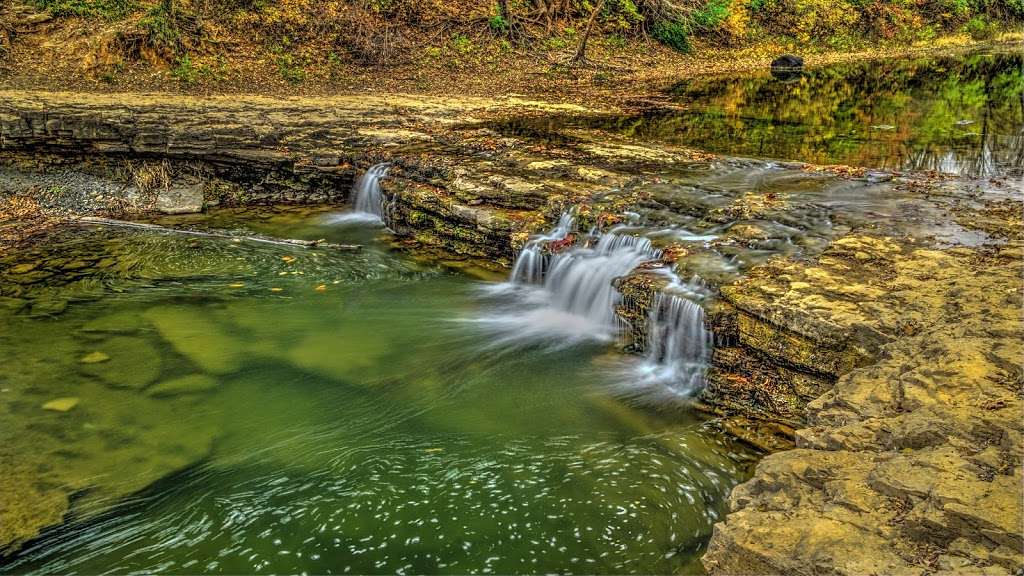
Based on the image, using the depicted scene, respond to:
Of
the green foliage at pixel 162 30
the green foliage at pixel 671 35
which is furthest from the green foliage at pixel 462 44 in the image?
the green foliage at pixel 671 35

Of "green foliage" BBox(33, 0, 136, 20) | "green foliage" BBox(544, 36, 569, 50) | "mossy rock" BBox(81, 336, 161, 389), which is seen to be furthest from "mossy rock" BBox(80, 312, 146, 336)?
"green foliage" BBox(544, 36, 569, 50)

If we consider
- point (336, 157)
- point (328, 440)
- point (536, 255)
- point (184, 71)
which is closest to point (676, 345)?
point (536, 255)

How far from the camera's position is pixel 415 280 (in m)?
8.28

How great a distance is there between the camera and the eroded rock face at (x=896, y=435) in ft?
8.87

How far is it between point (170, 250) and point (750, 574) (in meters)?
8.48

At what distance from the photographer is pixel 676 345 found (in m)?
5.87

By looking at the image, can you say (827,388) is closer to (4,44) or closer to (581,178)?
(581,178)

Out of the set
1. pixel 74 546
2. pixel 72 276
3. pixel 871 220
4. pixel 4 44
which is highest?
pixel 4 44

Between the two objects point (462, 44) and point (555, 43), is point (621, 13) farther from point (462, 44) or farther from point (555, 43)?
point (462, 44)

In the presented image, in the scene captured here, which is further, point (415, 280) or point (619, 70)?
point (619, 70)

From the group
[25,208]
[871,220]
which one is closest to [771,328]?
[871,220]

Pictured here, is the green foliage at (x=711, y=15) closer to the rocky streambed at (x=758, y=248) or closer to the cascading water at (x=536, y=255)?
the rocky streambed at (x=758, y=248)

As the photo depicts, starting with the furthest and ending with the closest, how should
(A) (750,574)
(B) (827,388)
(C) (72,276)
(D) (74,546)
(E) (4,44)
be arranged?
(E) (4,44) < (C) (72,276) < (B) (827,388) < (D) (74,546) < (A) (750,574)

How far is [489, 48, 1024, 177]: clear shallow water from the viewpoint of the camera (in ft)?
34.3
